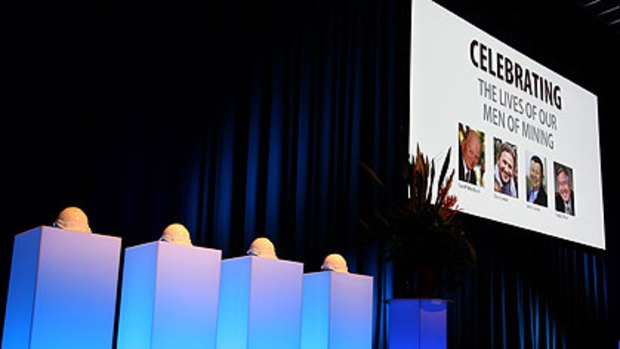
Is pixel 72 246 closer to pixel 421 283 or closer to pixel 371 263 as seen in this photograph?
pixel 421 283

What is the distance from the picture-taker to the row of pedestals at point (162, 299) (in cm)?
213

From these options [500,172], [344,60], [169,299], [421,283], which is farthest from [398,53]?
[169,299]

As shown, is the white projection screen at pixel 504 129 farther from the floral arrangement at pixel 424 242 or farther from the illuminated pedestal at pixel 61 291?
the illuminated pedestal at pixel 61 291

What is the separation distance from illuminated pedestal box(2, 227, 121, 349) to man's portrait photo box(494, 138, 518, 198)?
10.8 ft

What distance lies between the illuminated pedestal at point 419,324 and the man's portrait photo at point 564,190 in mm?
2708

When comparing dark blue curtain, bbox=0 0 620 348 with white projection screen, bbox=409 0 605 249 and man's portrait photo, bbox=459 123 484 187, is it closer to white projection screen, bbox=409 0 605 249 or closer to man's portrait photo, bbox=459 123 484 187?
white projection screen, bbox=409 0 605 249

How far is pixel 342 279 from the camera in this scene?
2967mm

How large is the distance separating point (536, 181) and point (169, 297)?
12.0ft

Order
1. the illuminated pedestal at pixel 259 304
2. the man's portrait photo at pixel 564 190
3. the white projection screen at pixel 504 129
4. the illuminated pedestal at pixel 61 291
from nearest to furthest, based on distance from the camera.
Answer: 1. the illuminated pedestal at pixel 61 291
2. the illuminated pedestal at pixel 259 304
3. the white projection screen at pixel 504 129
4. the man's portrait photo at pixel 564 190

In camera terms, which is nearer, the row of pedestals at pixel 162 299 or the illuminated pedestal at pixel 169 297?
the row of pedestals at pixel 162 299

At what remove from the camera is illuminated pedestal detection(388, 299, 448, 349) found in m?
3.08

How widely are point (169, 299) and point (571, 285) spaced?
4182 mm

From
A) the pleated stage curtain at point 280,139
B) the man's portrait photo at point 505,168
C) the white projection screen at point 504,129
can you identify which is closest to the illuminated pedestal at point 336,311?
the pleated stage curtain at point 280,139

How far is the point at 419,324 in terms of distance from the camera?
10.1 feet
